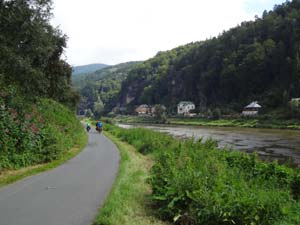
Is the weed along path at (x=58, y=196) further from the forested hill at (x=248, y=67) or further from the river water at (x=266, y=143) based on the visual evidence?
the forested hill at (x=248, y=67)

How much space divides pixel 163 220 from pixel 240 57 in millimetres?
137365

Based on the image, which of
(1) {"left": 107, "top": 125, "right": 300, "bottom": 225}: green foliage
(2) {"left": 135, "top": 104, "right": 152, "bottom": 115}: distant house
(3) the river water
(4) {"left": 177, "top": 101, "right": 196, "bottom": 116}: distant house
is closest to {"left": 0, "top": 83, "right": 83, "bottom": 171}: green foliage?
(1) {"left": 107, "top": 125, "right": 300, "bottom": 225}: green foliage

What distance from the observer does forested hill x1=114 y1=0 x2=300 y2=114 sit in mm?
114688

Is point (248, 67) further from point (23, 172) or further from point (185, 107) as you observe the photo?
point (23, 172)

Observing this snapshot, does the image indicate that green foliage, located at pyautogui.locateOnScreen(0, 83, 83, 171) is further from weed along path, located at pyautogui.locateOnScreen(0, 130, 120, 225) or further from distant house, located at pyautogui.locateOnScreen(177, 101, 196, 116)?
distant house, located at pyautogui.locateOnScreen(177, 101, 196, 116)

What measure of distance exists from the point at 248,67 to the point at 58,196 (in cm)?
12840

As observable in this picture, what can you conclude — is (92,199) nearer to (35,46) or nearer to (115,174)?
(115,174)

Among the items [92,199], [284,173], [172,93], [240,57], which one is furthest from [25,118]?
[172,93]

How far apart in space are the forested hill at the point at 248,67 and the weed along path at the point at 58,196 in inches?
3662

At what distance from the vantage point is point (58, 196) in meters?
9.17

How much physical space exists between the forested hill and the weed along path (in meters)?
93.0

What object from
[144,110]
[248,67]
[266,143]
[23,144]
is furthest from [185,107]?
[23,144]

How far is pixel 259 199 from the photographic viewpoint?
688 centimetres

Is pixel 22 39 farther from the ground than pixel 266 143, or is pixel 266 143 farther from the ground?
pixel 22 39
